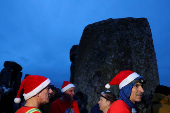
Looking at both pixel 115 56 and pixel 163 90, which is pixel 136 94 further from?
pixel 115 56

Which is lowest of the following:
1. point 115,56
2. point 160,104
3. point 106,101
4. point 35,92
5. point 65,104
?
point 160,104

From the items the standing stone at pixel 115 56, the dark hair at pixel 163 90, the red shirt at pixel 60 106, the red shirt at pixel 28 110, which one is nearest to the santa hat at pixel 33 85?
the red shirt at pixel 28 110

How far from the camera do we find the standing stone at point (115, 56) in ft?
17.4

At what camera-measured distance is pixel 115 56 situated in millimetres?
5512

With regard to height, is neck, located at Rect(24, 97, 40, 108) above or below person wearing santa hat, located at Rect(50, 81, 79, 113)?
below

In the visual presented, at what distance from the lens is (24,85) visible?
5.40 feet

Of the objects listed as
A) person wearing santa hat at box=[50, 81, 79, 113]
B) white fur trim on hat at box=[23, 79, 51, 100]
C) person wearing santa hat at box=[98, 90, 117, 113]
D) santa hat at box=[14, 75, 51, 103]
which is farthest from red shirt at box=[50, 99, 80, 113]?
white fur trim on hat at box=[23, 79, 51, 100]

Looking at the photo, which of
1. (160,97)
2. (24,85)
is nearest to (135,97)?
(160,97)

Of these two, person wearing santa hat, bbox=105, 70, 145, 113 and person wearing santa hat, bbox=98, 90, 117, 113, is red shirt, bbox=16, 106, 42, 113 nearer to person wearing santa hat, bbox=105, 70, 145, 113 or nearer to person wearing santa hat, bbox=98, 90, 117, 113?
person wearing santa hat, bbox=105, 70, 145, 113

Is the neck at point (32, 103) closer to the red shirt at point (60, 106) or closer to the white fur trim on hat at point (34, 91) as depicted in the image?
the white fur trim on hat at point (34, 91)

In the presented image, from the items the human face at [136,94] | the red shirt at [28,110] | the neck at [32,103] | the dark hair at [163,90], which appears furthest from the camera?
the dark hair at [163,90]

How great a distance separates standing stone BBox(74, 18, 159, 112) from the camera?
5.31m

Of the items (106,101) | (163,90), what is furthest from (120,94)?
(163,90)

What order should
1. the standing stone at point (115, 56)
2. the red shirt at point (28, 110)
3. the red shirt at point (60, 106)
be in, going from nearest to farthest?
the red shirt at point (28, 110) → the red shirt at point (60, 106) → the standing stone at point (115, 56)
